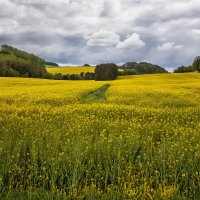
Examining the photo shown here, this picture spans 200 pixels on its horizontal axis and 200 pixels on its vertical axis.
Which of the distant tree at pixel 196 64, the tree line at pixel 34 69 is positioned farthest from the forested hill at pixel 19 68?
the distant tree at pixel 196 64

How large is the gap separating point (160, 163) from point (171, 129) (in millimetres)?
4937

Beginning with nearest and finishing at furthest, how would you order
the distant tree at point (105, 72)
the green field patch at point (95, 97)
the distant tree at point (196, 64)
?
1. the green field patch at point (95, 97)
2. the distant tree at point (105, 72)
3. the distant tree at point (196, 64)

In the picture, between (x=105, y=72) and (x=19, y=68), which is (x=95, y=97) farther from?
(x=19, y=68)

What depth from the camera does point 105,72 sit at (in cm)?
8144

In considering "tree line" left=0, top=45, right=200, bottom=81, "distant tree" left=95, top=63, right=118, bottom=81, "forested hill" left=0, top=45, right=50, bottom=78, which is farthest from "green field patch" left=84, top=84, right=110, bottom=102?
"forested hill" left=0, top=45, right=50, bottom=78

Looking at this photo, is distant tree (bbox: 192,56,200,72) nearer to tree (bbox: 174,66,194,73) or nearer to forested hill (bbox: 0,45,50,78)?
tree (bbox: 174,66,194,73)

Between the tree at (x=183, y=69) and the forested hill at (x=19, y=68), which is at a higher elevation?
the forested hill at (x=19, y=68)

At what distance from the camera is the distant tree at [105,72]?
265 ft

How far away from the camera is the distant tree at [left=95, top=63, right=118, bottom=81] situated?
80.8 m

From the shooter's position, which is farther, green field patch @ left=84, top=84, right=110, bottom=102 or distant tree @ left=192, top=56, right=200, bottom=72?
distant tree @ left=192, top=56, right=200, bottom=72

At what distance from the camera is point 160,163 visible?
904 centimetres

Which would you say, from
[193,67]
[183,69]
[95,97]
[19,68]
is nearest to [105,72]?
[19,68]

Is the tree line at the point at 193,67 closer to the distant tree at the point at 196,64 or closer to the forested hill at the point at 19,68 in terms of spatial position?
the distant tree at the point at 196,64

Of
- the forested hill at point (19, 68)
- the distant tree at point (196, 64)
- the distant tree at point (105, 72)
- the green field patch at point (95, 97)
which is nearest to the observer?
the green field patch at point (95, 97)
